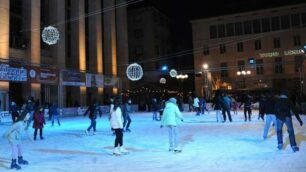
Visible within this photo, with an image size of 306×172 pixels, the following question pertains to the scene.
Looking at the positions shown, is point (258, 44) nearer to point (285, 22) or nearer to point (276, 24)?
point (276, 24)

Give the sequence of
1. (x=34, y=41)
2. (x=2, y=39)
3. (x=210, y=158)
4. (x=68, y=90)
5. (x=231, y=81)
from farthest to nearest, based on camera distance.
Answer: (x=231, y=81) → (x=68, y=90) → (x=34, y=41) → (x=2, y=39) → (x=210, y=158)

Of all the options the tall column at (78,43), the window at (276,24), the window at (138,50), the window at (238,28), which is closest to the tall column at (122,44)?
the tall column at (78,43)

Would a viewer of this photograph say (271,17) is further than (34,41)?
Yes

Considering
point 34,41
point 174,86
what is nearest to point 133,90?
point 174,86

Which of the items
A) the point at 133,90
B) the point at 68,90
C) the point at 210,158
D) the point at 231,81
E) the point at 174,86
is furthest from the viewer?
the point at 174,86

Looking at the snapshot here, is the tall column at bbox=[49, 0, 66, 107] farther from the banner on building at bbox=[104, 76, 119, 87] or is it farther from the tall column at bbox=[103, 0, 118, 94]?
the tall column at bbox=[103, 0, 118, 94]

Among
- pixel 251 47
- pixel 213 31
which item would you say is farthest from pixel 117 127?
pixel 213 31

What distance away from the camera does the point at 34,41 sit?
33.2 meters

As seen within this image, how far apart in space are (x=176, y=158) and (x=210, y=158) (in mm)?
850

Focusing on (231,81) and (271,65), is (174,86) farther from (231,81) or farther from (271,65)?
(271,65)

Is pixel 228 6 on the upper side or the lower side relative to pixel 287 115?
upper

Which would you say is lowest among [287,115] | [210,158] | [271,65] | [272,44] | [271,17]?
[210,158]

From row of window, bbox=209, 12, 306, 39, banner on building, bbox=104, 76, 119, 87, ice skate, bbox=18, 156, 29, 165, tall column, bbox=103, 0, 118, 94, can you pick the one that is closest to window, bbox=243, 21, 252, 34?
row of window, bbox=209, 12, 306, 39

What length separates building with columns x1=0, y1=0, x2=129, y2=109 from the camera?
3151 cm
